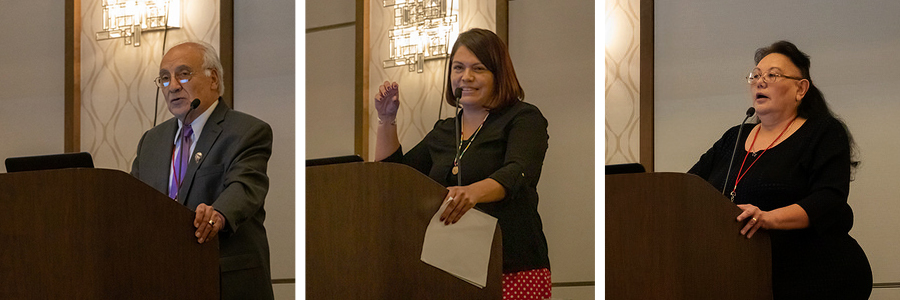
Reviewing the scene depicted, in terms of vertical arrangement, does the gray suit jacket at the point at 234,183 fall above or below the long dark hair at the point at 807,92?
below

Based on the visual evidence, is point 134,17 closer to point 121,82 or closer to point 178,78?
point 121,82

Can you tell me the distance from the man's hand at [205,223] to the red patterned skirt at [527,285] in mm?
713

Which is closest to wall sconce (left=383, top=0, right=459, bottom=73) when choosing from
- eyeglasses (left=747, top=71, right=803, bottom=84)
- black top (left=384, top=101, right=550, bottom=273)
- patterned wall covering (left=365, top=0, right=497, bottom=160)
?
patterned wall covering (left=365, top=0, right=497, bottom=160)

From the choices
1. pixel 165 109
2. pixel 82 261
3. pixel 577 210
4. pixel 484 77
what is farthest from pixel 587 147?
pixel 165 109

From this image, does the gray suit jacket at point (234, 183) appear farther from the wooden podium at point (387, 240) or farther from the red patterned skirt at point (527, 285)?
the red patterned skirt at point (527, 285)

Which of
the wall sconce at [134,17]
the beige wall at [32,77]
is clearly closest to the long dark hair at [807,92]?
the wall sconce at [134,17]

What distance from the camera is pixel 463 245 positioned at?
6.41ft

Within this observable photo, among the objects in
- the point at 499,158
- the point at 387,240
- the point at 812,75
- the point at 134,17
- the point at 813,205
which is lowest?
the point at 387,240

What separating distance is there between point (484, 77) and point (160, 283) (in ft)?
2.92

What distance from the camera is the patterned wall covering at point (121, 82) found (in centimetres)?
269

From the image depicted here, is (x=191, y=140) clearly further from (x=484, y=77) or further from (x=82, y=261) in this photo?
(x=484, y=77)

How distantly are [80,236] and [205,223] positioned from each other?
1.02ft

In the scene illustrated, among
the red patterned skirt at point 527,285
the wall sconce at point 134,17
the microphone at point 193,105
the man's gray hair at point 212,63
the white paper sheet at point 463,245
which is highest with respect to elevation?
the wall sconce at point 134,17

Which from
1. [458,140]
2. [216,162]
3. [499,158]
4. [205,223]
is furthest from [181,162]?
[499,158]
